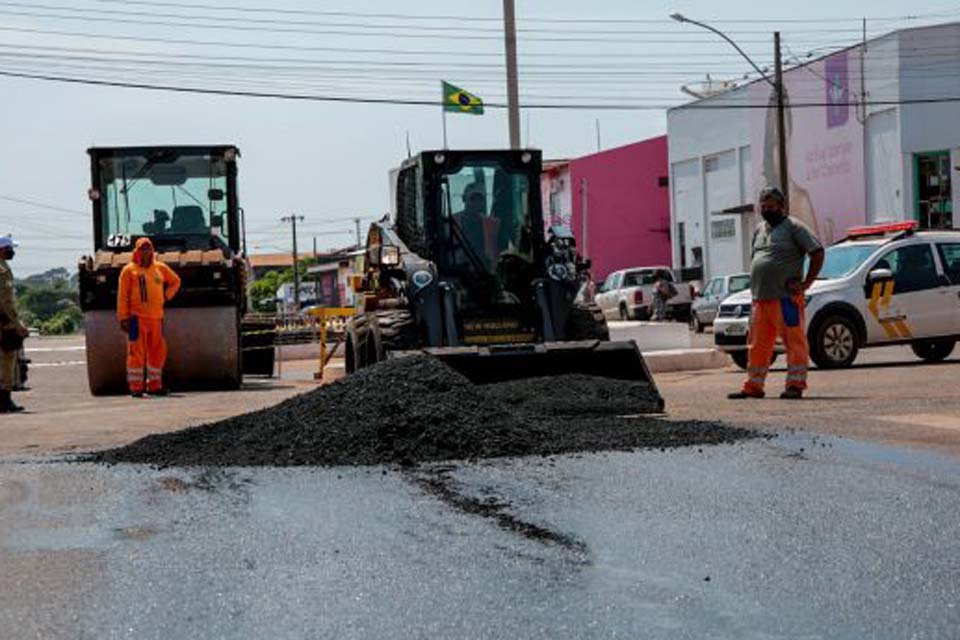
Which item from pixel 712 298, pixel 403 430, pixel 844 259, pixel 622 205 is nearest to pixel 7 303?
pixel 403 430

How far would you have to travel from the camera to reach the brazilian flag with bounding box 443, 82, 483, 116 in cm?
3444

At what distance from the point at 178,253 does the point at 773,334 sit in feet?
28.2

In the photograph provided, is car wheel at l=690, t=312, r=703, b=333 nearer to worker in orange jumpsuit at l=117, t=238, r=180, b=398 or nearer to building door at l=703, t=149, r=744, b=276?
building door at l=703, t=149, r=744, b=276

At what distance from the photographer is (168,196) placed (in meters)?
20.6

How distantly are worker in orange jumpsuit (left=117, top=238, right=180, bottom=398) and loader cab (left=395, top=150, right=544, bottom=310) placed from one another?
11.7 feet

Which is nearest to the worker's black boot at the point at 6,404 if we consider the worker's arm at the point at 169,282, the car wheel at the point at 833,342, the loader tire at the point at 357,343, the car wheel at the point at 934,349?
the worker's arm at the point at 169,282

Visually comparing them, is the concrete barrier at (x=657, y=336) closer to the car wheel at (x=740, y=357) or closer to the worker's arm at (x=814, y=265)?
the car wheel at (x=740, y=357)

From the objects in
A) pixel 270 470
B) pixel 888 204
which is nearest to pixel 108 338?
pixel 270 470

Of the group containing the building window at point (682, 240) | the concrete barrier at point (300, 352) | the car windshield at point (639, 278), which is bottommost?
the concrete barrier at point (300, 352)

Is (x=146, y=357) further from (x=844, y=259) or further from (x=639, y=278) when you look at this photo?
(x=639, y=278)

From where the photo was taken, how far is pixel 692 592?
5504 millimetres

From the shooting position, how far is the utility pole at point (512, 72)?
28.7 metres

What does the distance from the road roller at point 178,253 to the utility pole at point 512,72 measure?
8.99 m

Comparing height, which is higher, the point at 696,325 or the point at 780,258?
the point at 780,258
